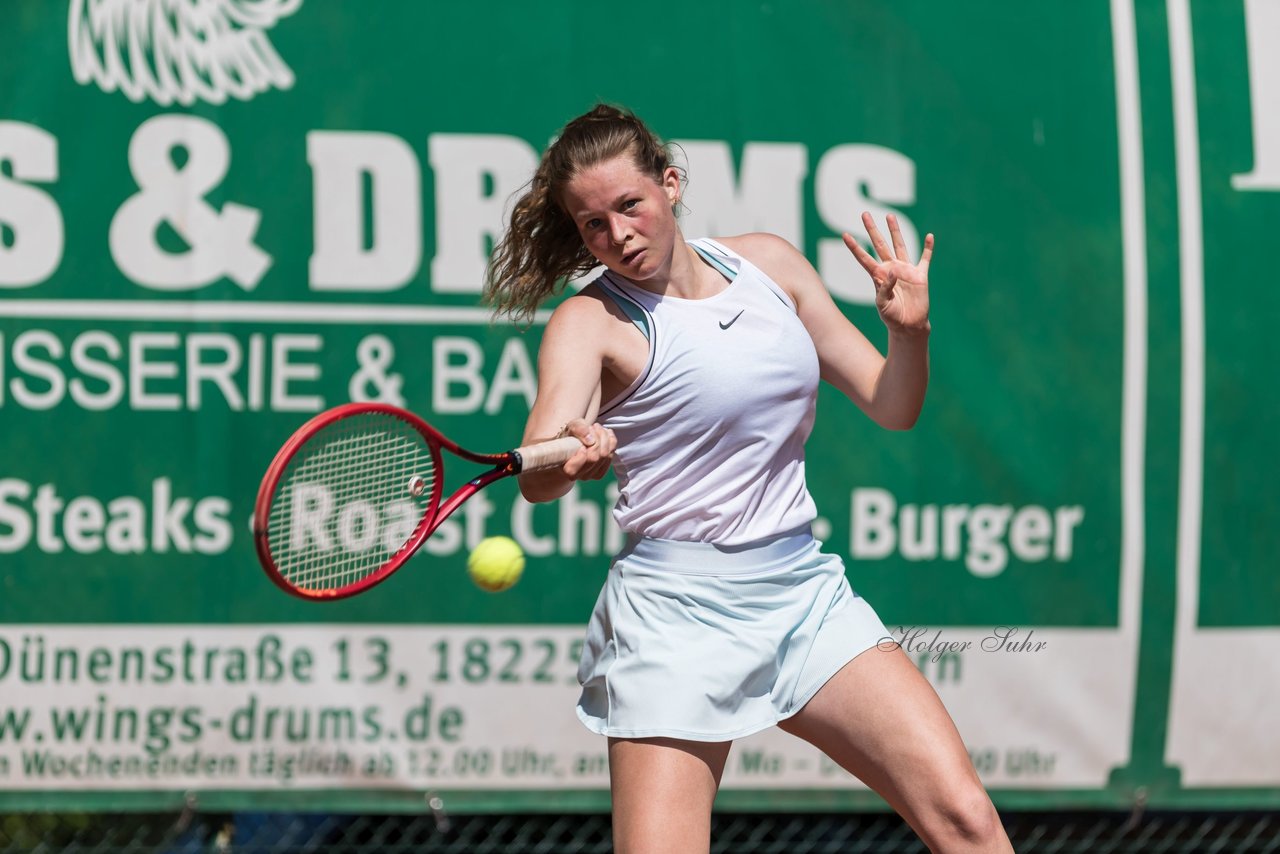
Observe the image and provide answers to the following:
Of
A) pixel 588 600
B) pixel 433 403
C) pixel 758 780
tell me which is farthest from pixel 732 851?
pixel 433 403

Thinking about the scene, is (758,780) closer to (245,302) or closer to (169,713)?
(169,713)

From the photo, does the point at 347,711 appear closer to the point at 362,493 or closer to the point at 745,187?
the point at 362,493

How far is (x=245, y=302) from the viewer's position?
3549mm

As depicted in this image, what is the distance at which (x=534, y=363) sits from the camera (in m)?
3.64

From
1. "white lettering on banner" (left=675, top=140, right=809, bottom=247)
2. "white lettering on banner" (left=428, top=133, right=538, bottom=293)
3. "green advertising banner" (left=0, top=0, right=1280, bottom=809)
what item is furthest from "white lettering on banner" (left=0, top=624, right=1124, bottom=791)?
"white lettering on banner" (left=675, top=140, right=809, bottom=247)

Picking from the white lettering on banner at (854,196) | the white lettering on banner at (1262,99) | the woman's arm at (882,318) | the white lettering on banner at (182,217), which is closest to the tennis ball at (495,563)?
the woman's arm at (882,318)

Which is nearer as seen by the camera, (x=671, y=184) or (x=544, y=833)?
(x=671, y=184)

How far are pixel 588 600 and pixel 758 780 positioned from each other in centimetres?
62

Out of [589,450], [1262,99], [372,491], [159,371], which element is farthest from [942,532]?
[159,371]

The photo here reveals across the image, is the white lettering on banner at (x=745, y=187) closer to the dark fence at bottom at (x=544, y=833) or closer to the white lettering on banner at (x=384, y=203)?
the white lettering on banner at (x=384, y=203)

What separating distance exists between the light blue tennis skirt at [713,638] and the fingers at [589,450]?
0.26 m

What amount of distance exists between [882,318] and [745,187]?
1348mm

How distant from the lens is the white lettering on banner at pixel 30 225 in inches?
138

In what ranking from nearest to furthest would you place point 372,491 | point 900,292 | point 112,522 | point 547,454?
point 547,454
point 900,292
point 372,491
point 112,522
